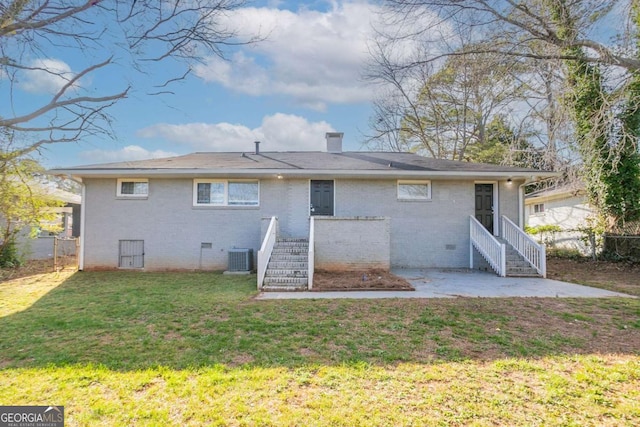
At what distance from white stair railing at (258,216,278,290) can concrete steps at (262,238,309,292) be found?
0.13 m

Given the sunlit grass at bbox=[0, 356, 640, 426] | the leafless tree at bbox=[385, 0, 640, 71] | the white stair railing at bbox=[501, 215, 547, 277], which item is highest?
the leafless tree at bbox=[385, 0, 640, 71]

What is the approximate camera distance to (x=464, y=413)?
2.53 m

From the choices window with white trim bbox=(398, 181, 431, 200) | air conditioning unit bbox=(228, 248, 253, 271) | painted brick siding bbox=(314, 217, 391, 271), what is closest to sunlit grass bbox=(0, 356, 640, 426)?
painted brick siding bbox=(314, 217, 391, 271)

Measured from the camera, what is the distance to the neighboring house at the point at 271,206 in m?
9.77

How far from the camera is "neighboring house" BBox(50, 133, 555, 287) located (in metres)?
9.77

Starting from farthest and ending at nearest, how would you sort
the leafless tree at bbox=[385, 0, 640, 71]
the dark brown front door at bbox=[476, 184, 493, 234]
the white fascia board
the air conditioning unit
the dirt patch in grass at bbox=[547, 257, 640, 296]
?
Answer: the dark brown front door at bbox=[476, 184, 493, 234], the air conditioning unit, the white fascia board, the leafless tree at bbox=[385, 0, 640, 71], the dirt patch in grass at bbox=[547, 257, 640, 296]

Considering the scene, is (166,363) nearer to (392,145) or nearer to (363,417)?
(363,417)

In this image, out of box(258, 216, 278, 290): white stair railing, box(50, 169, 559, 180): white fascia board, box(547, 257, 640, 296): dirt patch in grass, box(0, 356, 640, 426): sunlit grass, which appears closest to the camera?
box(0, 356, 640, 426): sunlit grass

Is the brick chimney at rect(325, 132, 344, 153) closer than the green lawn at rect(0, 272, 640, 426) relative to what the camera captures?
No

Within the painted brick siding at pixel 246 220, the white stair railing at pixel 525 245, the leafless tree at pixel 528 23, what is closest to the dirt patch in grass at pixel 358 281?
the painted brick siding at pixel 246 220

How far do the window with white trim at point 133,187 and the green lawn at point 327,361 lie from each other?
4.83m

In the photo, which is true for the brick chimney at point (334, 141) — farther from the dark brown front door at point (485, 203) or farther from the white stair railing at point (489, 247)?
the white stair railing at point (489, 247)

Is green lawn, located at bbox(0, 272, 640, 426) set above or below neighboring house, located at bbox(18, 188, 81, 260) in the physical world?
below

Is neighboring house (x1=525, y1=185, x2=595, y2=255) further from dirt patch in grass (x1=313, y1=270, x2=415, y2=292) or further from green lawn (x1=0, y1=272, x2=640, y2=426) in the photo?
dirt patch in grass (x1=313, y1=270, x2=415, y2=292)
